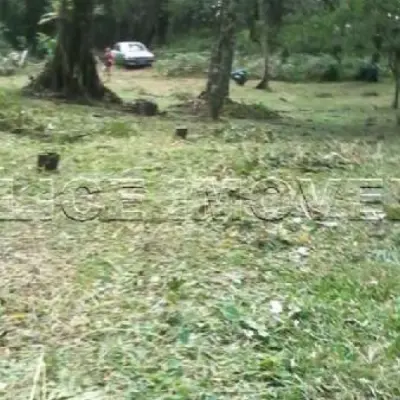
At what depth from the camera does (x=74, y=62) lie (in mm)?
12844

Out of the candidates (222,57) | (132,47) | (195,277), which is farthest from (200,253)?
(132,47)

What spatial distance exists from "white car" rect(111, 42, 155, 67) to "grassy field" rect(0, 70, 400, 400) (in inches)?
655

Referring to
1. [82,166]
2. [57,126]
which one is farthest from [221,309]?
[57,126]

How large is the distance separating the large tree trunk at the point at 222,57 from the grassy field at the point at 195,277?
311 centimetres

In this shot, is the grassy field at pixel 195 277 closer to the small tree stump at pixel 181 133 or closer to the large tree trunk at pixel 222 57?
the small tree stump at pixel 181 133

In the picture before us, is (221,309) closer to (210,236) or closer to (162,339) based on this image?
(162,339)

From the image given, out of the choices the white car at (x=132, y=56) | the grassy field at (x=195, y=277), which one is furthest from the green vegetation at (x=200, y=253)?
the white car at (x=132, y=56)

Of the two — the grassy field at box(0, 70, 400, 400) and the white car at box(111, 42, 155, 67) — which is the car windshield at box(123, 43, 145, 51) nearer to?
the white car at box(111, 42, 155, 67)

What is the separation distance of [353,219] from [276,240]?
0.88m

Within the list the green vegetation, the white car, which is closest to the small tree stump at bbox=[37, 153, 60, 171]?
the green vegetation

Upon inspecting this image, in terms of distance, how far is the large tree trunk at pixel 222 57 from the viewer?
36.8 feet

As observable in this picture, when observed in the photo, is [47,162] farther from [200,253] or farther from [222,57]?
[222,57]

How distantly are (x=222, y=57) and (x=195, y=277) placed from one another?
7.74 metres

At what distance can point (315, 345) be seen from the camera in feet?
11.3
